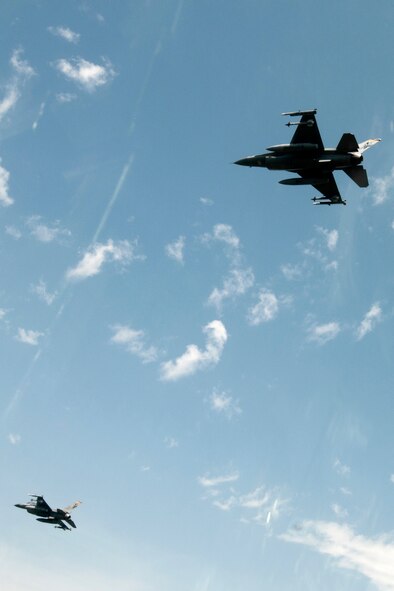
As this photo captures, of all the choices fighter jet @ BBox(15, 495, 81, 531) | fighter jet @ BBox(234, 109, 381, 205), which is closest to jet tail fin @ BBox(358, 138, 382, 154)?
fighter jet @ BBox(234, 109, 381, 205)

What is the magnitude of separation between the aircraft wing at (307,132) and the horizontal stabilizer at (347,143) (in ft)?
5.75

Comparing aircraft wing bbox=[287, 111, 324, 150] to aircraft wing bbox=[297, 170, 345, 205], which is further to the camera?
aircraft wing bbox=[297, 170, 345, 205]

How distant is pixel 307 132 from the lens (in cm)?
4619

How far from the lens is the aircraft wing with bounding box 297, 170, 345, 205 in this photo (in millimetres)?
48500

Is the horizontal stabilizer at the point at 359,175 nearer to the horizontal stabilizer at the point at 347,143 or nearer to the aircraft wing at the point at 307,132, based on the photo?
the horizontal stabilizer at the point at 347,143

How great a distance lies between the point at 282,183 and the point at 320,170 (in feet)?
12.7

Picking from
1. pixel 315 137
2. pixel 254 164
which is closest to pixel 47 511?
pixel 254 164

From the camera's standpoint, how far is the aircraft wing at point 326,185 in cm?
4850

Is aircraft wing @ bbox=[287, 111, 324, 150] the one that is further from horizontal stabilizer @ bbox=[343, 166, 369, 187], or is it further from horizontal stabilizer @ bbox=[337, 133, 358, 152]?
horizontal stabilizer @ bbox=[343, 166, 369, 187]

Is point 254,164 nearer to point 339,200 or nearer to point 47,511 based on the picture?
point 339,200

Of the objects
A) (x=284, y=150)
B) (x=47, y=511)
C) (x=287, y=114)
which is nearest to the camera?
(x=287, y=114)

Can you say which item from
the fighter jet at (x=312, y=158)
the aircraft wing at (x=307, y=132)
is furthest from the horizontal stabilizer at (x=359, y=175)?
the aircraft wing at (x=307, y=132)

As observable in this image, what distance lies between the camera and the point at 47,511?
74.8m

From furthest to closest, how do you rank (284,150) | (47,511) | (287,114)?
(47,511) < (284,150) < (287,114)
